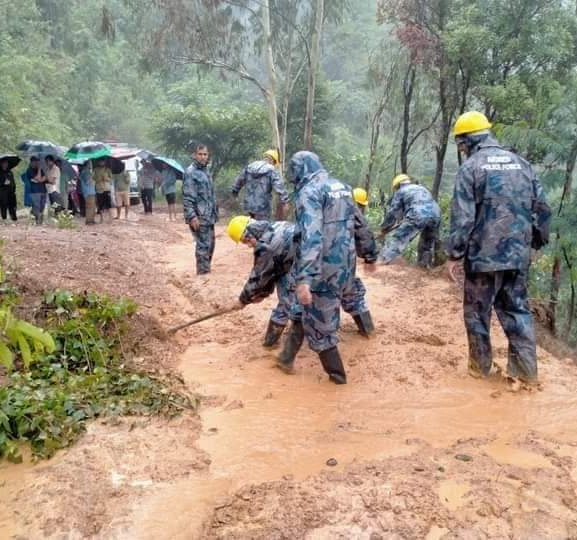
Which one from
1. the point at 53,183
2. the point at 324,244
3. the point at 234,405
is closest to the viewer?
the point at 234,405

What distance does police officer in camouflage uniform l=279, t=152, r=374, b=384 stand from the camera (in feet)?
13.4

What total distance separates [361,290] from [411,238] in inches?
100

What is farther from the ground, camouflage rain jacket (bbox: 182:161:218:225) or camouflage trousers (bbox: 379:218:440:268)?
camouflage rain jacket (bbox: 182:161:218:225)

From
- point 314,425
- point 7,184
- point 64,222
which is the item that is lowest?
point 314,425

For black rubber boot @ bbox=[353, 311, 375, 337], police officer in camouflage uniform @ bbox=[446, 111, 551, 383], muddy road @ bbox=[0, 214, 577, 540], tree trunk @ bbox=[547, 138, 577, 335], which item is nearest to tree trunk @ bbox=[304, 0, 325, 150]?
tree trunk @ bbox=[547, 138, 577, 335]

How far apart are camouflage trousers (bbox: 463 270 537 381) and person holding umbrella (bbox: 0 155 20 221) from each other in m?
9.14

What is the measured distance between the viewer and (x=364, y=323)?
547 cm

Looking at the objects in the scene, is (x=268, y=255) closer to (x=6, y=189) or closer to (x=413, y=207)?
(x=413, y=207)

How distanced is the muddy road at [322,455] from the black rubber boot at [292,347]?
8 centimetres

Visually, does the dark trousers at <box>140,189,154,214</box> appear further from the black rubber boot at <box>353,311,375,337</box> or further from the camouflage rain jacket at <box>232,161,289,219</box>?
the black rubber boot at <box>353,311,375,337</box>

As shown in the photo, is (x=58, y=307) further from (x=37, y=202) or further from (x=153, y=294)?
(x=37, y=202)

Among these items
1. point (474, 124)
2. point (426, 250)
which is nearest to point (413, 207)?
point (426, 250)

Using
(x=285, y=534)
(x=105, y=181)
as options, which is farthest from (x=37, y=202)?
(x=285, y=534)

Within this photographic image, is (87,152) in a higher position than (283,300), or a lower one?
higher
